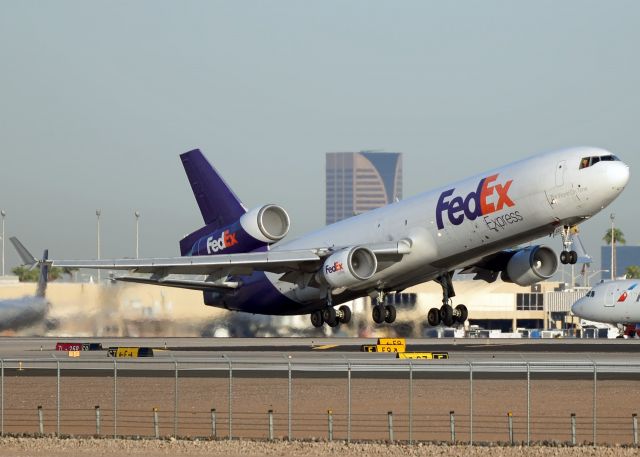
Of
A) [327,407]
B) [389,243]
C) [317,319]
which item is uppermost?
[389,243]

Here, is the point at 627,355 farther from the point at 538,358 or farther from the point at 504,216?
the point at 504,216

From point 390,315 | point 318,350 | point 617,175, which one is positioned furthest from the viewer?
point 318,350

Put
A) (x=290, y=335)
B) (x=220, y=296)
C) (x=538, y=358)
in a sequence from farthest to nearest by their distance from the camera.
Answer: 1. (x=290, y=335)
2. (x=220, y=296)
3. (x=538, y=358)

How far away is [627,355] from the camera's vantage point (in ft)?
181

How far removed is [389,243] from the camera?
5531 centimetres

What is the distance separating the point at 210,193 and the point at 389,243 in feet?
43.3

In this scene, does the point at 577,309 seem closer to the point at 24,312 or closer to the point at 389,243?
the point at 389,243

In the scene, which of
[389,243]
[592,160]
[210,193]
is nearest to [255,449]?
[592,160]

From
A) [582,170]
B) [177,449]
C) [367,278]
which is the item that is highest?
[582,170]

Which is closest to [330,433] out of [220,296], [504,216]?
[504,216]

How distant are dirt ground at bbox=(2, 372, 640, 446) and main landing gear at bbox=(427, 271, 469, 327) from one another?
48.3 ft

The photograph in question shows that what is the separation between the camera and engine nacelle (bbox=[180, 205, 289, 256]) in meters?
59.6

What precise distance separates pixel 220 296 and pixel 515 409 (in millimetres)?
30301

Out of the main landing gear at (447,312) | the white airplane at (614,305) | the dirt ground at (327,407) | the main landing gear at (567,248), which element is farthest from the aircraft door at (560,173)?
the white airplane at (614,305)
